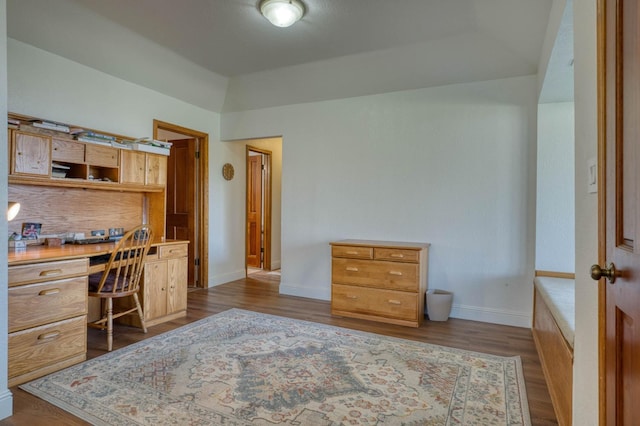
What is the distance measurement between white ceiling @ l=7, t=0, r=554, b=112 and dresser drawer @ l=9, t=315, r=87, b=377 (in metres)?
2.34

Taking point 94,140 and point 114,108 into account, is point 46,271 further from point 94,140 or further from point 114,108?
point 114,108

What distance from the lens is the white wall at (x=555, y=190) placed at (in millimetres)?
3092

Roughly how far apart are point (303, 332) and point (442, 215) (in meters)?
1.84

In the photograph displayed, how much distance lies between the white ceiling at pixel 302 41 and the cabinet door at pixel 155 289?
2.03m

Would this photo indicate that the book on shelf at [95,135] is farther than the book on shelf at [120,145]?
No

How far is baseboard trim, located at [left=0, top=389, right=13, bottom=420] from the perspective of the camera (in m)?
1.83

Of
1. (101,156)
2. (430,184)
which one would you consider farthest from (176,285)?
(430,184)

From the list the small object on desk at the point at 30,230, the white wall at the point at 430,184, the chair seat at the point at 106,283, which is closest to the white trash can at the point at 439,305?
the white wall at the point at 430,184

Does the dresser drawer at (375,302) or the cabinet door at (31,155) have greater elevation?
the cabinet door at (31,155)

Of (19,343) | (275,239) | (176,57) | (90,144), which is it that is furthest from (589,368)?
(275,239)

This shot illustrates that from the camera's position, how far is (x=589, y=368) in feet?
4.07

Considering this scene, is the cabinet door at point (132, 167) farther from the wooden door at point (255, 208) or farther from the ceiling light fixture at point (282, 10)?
the wooden door at point (255, 208)

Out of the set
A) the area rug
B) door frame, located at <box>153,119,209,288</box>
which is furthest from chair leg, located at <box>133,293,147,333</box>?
door frame, located at <box>153,119,209,288</box>

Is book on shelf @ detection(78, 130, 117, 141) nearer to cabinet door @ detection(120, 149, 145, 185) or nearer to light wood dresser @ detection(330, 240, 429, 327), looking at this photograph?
cabinet door @ detection(120, 149, 145, 185)
